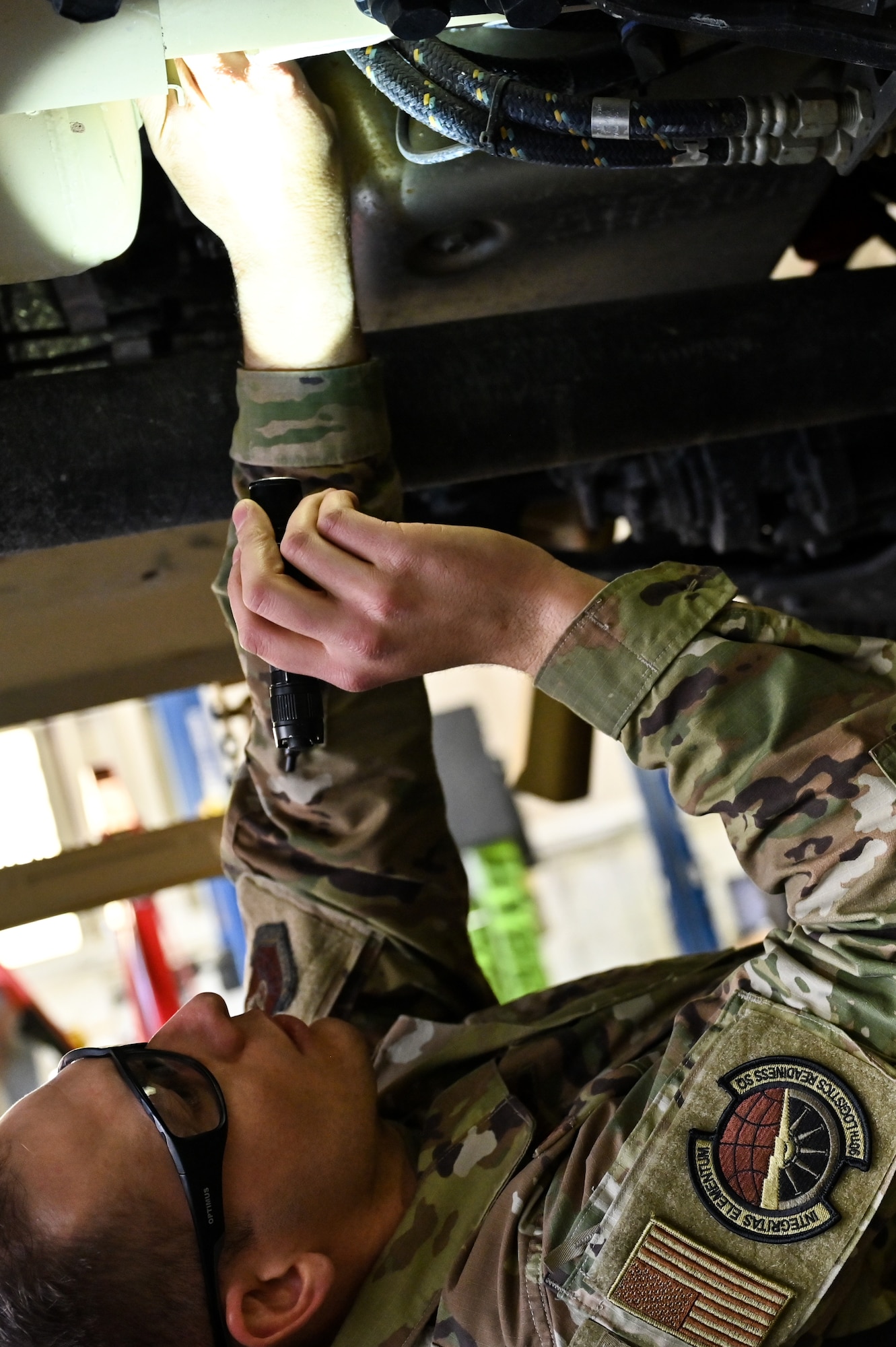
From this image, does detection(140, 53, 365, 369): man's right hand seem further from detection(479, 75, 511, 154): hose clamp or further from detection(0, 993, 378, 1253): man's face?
detection(0, 993, 378, 1253): man's face

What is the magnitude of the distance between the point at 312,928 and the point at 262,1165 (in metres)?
0.27

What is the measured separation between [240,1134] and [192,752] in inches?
145

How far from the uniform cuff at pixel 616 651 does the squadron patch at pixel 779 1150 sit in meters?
0.30

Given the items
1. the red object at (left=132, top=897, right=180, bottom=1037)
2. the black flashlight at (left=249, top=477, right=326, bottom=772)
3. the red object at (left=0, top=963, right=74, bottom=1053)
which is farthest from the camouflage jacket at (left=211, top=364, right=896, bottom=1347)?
the red object at (left=132, top=897, right=180, bottom=1037)

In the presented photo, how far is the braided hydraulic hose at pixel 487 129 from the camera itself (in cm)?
91

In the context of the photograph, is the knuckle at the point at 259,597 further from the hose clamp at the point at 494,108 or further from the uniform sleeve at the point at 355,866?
the hose clamp at the point at 494,108

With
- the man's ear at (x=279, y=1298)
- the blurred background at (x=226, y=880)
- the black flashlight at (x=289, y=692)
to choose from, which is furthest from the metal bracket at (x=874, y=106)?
the blurred background at (x=226, y=880)

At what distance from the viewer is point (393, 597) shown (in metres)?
0.89

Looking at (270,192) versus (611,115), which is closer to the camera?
(611,115)

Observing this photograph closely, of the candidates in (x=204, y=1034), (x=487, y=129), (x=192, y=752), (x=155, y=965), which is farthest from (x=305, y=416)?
(x=192, y=752)

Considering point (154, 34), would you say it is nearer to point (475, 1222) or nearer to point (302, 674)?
point (302, 674)

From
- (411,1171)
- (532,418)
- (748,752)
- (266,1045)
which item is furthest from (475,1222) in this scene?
(532,418)

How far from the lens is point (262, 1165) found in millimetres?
1054

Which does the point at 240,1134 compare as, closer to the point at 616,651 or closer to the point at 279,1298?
the point at 279,1298
